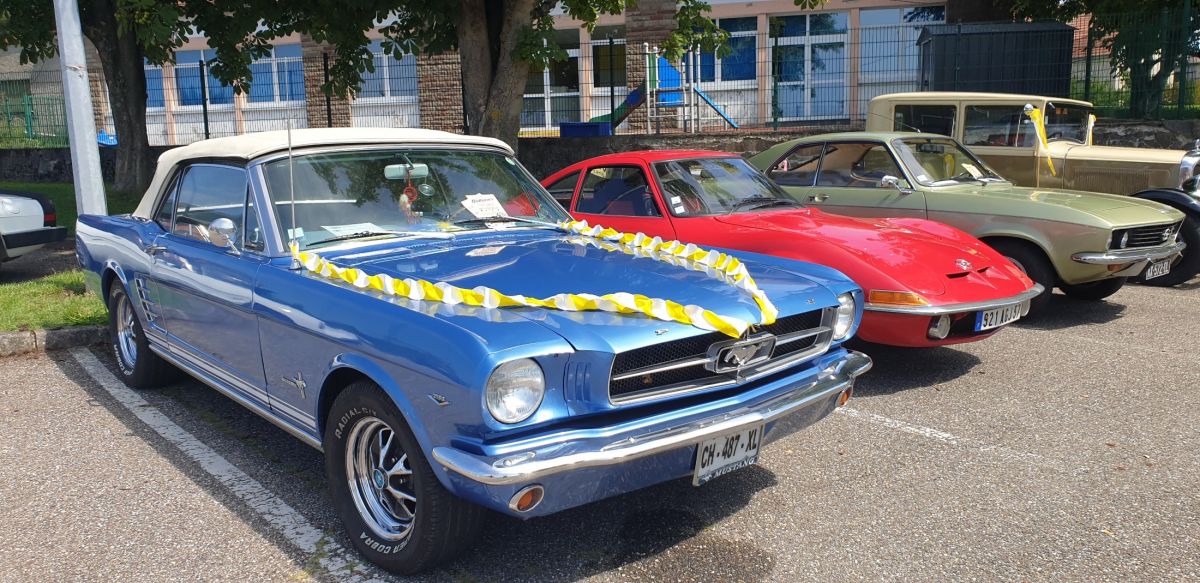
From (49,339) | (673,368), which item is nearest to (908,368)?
(673,368)

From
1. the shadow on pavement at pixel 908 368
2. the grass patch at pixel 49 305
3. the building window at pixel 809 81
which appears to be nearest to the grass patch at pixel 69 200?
the grass patch at pixel 49 305

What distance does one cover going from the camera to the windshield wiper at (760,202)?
20.7 ft

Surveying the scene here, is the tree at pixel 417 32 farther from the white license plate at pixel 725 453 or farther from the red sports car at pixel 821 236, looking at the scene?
the white license plate at pixel 725 453

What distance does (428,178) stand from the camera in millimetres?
4426

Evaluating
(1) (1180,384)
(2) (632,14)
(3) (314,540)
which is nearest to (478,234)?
(3) (314,540)

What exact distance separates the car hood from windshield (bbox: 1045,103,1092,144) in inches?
242

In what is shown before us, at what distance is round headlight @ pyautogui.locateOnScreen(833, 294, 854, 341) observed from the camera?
3.96 meters

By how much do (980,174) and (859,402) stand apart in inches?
144

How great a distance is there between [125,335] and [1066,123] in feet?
28.1

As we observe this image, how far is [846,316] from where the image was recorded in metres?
4.01

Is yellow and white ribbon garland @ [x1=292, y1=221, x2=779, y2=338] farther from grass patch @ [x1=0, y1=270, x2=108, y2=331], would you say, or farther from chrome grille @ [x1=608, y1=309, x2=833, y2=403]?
grass patch @ [x1=0, y1=270, x2=108, y2=331]

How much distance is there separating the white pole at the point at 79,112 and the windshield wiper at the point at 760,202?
5.11m

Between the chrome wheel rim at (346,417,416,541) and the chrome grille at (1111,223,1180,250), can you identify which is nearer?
the chrome wheel rim at (346,417,416,541)

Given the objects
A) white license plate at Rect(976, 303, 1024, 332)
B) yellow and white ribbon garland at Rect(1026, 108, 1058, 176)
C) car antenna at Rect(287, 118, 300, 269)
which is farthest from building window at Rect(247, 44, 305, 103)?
white license plate at Rect(976, 303, 1024, 332)
